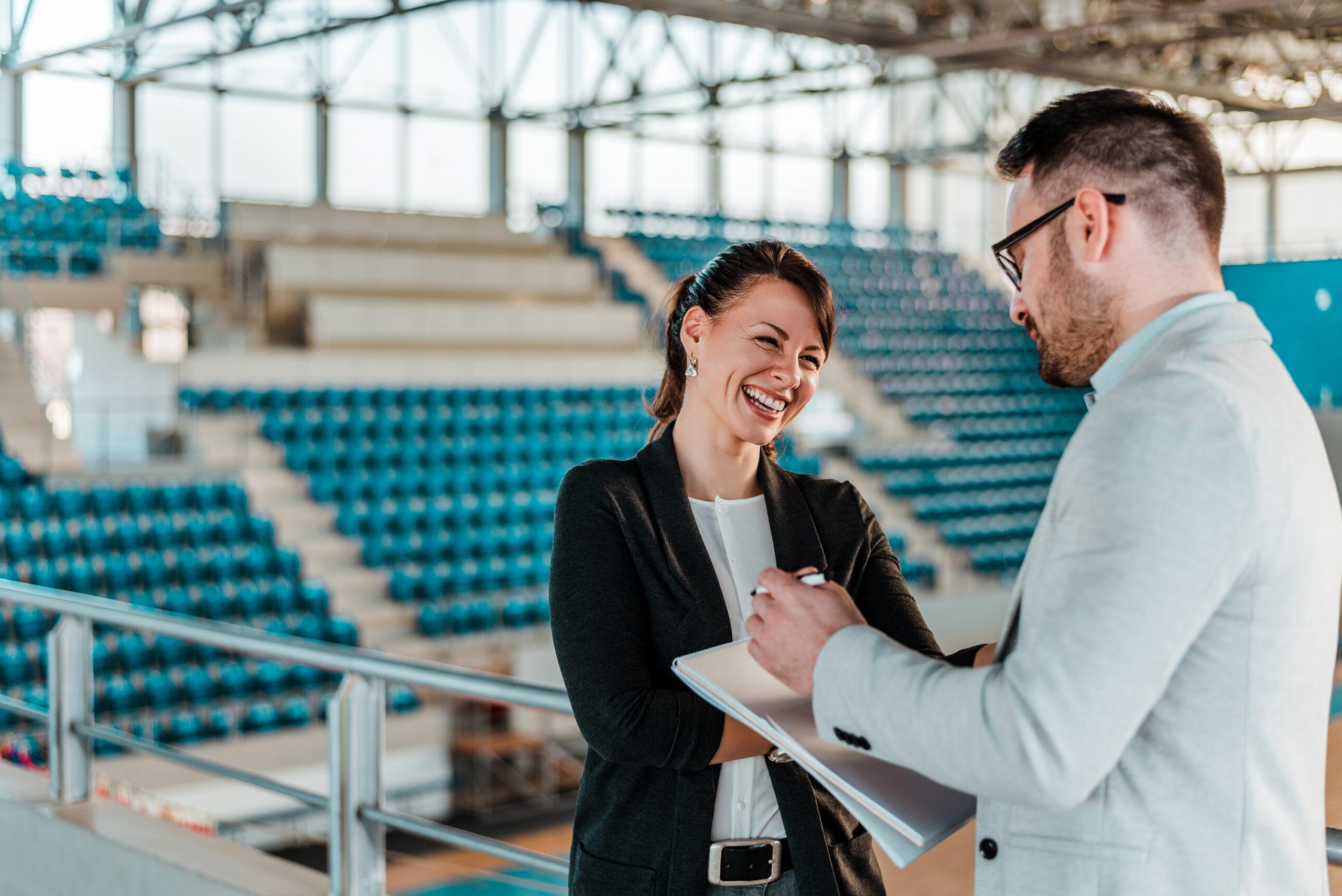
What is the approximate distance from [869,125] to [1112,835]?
20098 millimetres

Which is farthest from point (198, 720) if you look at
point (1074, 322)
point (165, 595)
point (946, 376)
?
point (946, 376)

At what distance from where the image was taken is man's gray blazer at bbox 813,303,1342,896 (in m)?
0.83

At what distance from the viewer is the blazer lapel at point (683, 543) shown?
1317 mm

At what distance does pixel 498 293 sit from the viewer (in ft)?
43.3

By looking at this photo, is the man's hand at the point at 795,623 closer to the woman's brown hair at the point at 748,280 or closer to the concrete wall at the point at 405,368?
the woman's brown hair at the point at 748,280

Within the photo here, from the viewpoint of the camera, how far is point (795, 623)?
0.99 meters

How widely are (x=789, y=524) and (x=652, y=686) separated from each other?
0.86 feet

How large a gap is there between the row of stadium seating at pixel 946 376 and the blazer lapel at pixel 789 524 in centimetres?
1043

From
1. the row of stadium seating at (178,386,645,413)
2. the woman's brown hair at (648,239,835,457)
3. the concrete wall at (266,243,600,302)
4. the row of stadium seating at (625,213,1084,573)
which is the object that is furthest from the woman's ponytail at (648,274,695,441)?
the concrete wall at (266,243,600,302)

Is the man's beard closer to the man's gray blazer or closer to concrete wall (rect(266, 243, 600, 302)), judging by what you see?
the man's gray blazer

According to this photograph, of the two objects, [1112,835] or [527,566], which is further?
[527,566]

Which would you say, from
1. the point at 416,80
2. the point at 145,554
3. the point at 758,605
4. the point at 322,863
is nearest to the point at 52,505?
the point at 145,554

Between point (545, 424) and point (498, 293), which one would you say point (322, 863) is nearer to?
point (545, 424)

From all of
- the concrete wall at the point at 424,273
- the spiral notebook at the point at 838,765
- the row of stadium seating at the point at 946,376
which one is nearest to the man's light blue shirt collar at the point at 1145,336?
the spiral notebook at the point at 838,765
